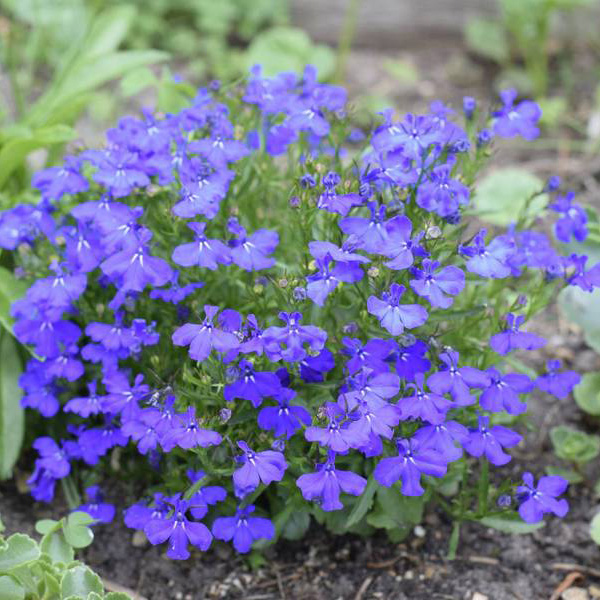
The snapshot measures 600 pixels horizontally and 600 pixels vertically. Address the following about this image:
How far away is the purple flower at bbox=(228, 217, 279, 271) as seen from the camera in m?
2.56

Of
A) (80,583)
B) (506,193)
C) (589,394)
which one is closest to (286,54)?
(506,193)

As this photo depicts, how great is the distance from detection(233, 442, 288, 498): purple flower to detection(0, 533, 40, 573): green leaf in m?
0.56

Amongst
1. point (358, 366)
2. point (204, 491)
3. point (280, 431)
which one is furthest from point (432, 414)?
point (204, 491)

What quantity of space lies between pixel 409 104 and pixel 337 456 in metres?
3.23

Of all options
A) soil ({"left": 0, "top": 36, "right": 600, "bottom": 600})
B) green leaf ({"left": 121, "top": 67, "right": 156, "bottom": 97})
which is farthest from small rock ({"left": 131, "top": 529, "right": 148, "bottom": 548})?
green leaf ({"left": 121, "top": 67, "right": 156, "bottom": 97})

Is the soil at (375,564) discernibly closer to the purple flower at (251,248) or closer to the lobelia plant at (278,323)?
the lobelia plant at (278,323)

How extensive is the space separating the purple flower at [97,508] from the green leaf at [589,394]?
1604 mm

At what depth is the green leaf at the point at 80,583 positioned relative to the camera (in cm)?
244

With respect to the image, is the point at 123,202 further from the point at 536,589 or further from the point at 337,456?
the point at 536,589

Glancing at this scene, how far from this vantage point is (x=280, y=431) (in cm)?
246

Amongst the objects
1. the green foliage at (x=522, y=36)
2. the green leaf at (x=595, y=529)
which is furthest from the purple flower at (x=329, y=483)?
the green foliage at (x=522, y=36)

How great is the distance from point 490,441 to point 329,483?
0.51 m

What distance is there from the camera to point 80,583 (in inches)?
96.1

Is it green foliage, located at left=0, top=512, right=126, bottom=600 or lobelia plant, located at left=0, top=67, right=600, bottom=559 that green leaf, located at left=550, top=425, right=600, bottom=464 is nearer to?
lobelia plant, located at left=0, top=67, right=600, bottom=559
